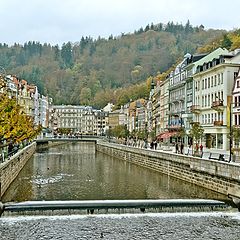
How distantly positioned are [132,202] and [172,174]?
20.0 metres

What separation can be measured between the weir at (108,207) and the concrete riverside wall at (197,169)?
3.26 m

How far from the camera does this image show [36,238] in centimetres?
2572

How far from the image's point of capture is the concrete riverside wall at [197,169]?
35.5 m

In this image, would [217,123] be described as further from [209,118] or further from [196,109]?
[196,109]

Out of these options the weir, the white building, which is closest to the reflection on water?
the weir

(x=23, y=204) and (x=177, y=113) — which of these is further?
(x=177, y=113)

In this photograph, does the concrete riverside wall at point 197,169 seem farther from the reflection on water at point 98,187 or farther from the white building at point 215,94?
the white building at point 215,94

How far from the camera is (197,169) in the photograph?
143 ft

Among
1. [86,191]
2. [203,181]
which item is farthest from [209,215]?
[86,191]

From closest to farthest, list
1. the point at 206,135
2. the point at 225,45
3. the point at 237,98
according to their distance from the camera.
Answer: the point at 237,98
the point at 206,135
the point at 225,45

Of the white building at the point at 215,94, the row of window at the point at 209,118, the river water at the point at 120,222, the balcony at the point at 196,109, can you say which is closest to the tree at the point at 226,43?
the white building at the point at 215,94

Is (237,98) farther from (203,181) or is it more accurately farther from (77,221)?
(77,221)

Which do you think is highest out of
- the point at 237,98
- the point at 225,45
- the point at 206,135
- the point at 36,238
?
the point at 225,45

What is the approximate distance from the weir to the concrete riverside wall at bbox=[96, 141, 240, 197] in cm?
326
